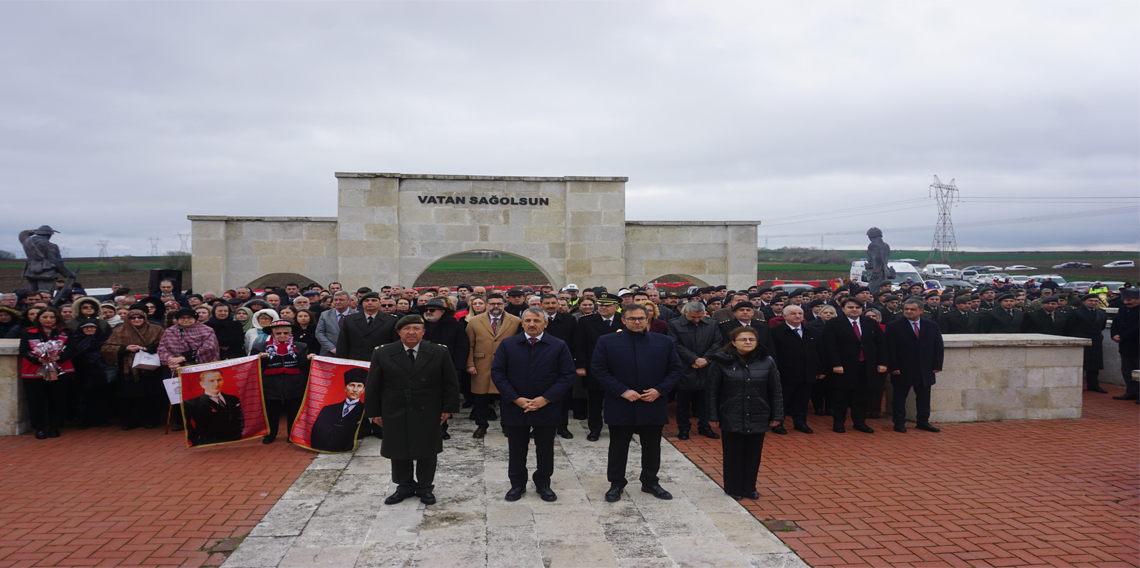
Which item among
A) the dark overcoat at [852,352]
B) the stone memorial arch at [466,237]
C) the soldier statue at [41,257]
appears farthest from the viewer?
the stone memorial arch at [466,237]

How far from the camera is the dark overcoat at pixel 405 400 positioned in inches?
202

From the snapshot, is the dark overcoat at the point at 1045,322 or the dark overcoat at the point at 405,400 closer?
the dark overcoat at the point at 405,400

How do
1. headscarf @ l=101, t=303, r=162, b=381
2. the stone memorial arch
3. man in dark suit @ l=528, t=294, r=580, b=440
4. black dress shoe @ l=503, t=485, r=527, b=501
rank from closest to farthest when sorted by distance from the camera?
black dress shoe @ l=503, t=485, r=527, b=501
headscarf @ l=101, t=303, r=162, b=381
man in dark suit @ l=528, t=294, r=580, b=440
the stone memorial arch

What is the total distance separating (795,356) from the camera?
7699 millimetres

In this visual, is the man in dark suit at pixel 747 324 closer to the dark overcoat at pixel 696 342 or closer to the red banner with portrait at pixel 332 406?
the dark overcoat at pixel 696 342

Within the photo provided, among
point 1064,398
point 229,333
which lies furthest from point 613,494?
point 1064,398

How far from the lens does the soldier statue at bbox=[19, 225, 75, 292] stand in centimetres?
1290

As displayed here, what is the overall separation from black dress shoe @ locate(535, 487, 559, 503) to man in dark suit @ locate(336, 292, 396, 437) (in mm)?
2763

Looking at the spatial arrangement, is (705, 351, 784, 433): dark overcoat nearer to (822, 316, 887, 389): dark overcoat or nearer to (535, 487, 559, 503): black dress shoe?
(535, 487, 559, 503): black dress shoe

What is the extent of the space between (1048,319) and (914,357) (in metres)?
5.23

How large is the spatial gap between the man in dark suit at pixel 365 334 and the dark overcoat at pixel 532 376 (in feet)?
7.54

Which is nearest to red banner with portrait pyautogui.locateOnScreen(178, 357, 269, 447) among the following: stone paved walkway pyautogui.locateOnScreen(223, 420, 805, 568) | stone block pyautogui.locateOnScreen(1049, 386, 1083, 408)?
stone paved walkway pyautogui.locateOnScreen(223, 420, 805, 568)

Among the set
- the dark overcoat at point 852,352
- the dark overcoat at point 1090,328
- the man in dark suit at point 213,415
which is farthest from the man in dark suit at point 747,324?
the dark overcoat at point 1090,328

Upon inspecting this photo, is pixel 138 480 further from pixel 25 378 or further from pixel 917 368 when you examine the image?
pixel 917 368
